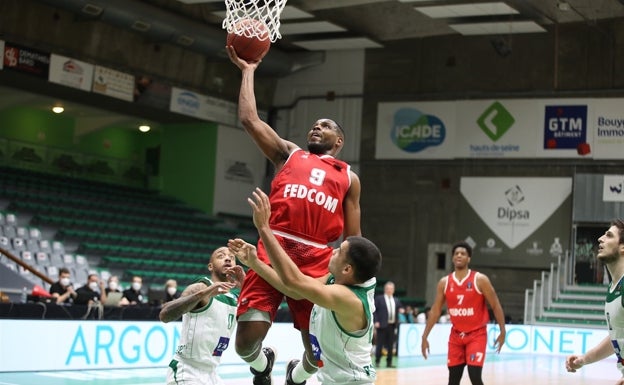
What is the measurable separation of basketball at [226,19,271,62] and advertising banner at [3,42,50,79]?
1804cm

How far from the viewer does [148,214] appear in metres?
27.9

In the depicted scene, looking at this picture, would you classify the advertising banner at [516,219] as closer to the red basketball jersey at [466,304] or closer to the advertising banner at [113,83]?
the advertising banner at [113,83]

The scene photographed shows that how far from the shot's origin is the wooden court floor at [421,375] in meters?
13.4

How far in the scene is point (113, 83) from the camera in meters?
26.3

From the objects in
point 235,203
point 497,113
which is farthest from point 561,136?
point 235,203

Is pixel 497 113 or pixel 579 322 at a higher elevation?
pixel 497 113

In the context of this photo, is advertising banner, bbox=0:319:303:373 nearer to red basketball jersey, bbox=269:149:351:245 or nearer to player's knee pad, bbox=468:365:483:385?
player's knee pad, bbox=468:365:483:385

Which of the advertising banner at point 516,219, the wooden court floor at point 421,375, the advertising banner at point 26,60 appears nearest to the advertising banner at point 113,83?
the advertising banner at point 26,60

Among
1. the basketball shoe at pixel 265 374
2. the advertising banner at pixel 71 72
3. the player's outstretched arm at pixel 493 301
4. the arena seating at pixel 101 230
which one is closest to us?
the basketball shoe at pixel 265 374

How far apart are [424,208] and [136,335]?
54.1 feet

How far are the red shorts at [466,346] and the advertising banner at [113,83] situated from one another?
17.1 meters

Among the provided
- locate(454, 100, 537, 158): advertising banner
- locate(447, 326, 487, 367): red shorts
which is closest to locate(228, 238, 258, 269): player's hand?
locate(447, 326, 487, 367): red shorts

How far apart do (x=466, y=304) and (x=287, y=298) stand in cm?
463

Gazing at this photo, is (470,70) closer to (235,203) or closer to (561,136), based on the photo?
(561,136)
